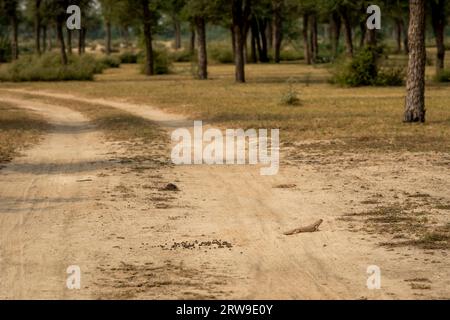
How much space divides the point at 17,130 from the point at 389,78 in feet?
65.8

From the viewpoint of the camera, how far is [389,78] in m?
39.6

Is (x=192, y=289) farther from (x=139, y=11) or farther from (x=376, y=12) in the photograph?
(x=139, y=11)

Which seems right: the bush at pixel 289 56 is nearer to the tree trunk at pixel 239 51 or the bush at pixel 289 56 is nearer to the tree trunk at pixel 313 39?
the tree trunk at pixel 313 39

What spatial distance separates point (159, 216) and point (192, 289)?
145 inches

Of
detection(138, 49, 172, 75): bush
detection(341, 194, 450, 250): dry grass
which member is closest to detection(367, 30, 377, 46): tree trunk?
detection(138, 49, 172, 75): bush

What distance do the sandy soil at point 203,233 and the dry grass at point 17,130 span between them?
5.79 ft

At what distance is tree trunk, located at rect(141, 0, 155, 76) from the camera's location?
180ft

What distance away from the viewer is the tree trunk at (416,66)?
23.0 metres

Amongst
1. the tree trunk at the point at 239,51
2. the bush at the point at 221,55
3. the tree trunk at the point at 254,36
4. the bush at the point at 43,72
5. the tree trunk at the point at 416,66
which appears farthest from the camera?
the bush at the point at 221,55

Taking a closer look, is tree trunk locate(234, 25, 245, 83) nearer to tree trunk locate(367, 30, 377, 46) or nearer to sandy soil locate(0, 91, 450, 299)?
tree trunk locate(367, 30, 377, 46)

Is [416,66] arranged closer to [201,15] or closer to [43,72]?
[201,15]

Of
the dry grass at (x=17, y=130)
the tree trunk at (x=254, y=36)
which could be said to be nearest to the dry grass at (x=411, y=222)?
the dry grass at (x=17, y=130)

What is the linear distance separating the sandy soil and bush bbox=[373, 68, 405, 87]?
22.9 meters

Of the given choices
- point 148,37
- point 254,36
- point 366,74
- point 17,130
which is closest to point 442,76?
point 366,74
